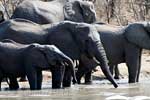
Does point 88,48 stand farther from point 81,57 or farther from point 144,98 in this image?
point 144,98

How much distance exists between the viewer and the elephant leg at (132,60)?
2286 cm

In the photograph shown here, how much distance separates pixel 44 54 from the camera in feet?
63.3

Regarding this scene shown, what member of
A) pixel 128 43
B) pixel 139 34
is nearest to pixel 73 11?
pixel 128 43

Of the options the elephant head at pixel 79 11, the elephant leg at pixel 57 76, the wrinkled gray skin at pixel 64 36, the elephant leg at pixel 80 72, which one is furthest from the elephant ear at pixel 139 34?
the elephant leg at pixel 57 76

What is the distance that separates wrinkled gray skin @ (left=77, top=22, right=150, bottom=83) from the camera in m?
22.9

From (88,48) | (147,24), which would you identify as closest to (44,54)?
(88,48)

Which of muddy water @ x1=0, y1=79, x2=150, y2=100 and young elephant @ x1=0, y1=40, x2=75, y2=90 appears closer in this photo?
muddy water @ x1=0, y1=79, x2=150, y2=100

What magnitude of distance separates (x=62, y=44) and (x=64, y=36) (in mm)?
247

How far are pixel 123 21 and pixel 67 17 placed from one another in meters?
12.3

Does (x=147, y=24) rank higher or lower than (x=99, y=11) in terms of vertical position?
higher

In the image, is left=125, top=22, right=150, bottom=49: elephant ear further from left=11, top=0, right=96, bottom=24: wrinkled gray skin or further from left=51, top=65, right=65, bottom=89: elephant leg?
left=51, top=65, right=65, bottom=89: elephant leg

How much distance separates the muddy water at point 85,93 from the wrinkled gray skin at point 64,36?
1.00m

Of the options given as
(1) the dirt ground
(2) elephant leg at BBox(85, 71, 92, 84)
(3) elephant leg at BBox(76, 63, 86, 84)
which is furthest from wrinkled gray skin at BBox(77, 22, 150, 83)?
(1) the dirt ground

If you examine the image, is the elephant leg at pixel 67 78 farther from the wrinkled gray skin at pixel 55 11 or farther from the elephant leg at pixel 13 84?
the wrinkled gray skin at pixel 55 11
